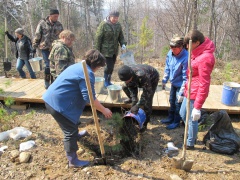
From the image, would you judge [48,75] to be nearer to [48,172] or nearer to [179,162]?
[48,172]

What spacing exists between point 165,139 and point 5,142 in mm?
2622

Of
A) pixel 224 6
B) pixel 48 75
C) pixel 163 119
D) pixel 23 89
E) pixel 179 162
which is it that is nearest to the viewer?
pixel 179 162

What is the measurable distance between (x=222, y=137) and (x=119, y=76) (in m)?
1.83

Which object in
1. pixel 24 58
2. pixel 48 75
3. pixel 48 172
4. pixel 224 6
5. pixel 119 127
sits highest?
pixel 224 6

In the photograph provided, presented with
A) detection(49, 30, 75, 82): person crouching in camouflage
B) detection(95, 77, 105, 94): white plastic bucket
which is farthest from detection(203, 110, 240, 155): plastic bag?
detection(49, 30, 75, 82): person crouching in camouflage

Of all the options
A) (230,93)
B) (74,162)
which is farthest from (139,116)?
(230,93)

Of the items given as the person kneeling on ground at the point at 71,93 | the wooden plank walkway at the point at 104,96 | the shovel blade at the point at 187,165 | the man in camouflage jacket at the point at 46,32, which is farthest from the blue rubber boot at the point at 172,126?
the man in camouflage jacket at the point at 46,32

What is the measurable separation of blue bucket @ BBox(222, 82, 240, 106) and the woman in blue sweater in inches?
44.5

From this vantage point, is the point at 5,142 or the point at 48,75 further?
the point at 48,75

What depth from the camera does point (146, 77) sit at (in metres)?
3.09

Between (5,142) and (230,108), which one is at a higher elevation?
(230,108)

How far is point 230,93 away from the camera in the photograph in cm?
408

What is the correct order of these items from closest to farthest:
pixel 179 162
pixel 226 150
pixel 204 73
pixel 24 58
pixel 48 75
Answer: pixel 204 73, pixel 179 162, pixel 226 150, pixel 48 75, pixel 24 58

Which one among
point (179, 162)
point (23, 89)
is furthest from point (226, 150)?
point (23, 89)
